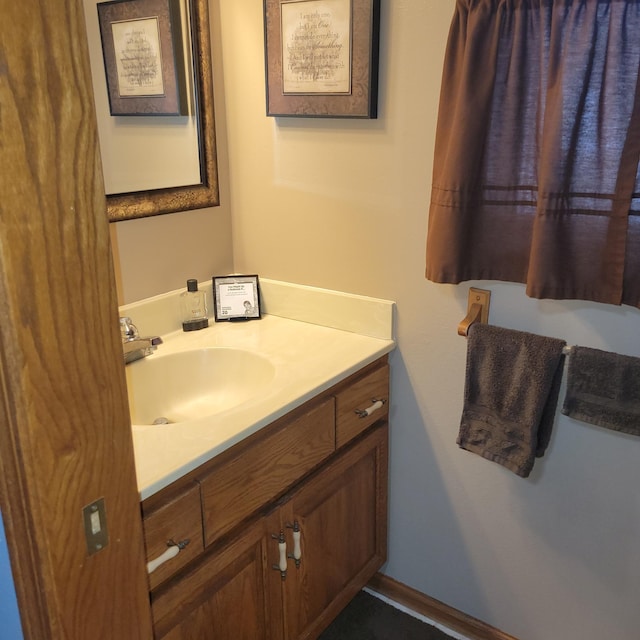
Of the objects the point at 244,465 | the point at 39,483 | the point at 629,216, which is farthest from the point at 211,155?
the point at 39,483

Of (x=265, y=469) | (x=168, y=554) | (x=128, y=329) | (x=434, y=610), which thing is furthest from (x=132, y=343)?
(x=434, y=610)

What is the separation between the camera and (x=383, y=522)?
6.33 ft

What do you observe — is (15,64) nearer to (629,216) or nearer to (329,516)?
(629,216)

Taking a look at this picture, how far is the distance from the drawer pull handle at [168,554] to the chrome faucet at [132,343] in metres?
0.54

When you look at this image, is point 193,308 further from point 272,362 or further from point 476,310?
point 476,310

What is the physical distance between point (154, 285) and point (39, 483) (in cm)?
106

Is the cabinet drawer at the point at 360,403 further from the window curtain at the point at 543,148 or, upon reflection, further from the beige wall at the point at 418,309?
the window curtain at the point at 543,148

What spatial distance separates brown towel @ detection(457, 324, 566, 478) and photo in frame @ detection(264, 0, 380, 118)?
662 millimetres

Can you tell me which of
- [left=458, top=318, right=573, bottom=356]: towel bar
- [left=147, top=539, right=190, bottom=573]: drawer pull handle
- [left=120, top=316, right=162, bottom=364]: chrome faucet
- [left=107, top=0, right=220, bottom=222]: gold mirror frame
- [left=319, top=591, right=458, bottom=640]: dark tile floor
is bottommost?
[left=319, top=591, right=458, bottom=640]: dark tile floor

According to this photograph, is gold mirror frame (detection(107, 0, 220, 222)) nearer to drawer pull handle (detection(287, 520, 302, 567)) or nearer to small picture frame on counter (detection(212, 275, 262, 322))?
small picture frame on counter (detection(212, 275, 262, 322))

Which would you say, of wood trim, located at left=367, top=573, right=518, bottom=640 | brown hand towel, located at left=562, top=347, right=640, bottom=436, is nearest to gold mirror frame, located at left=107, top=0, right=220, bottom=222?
brown hand towel, located at left=562, top=347, right=640, bottom=436

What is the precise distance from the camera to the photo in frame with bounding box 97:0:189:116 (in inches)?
62.1

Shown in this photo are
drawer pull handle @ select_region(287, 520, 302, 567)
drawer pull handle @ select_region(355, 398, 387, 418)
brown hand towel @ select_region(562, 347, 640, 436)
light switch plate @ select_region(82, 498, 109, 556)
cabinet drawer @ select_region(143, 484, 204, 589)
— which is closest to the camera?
light switch plate @ select_region(82, 498, 109, 556)

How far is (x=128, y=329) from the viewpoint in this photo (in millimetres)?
1603
